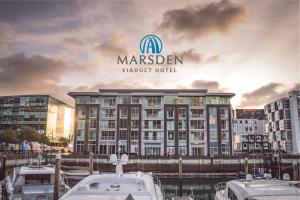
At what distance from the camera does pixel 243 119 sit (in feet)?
258

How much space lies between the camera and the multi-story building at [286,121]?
49.2 metres

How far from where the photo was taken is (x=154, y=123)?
41719 mm

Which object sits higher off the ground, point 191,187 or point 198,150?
point 198,150

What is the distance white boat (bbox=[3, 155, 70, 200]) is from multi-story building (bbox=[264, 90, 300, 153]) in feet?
147

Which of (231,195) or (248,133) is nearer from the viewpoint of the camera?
(231,195)

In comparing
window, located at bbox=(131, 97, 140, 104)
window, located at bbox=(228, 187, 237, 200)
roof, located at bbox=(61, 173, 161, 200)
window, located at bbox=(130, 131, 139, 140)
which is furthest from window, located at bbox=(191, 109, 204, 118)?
roof, located at bbox=(61, 173, 161, 200)

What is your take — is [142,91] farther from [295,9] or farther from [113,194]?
[113,194]

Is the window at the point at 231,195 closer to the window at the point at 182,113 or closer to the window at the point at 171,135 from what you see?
the window at the point at 171,135

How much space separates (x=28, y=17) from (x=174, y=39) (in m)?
6.84

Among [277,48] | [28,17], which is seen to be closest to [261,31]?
[277,48]

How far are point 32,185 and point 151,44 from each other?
7.35m

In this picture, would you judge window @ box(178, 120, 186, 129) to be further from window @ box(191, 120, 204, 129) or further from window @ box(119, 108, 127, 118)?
window @ box(119, 108, 127, 118)

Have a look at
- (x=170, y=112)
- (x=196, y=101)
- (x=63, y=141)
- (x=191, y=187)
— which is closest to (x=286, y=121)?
(x=196, y=101)

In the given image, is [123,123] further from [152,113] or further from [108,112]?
[152,113]
